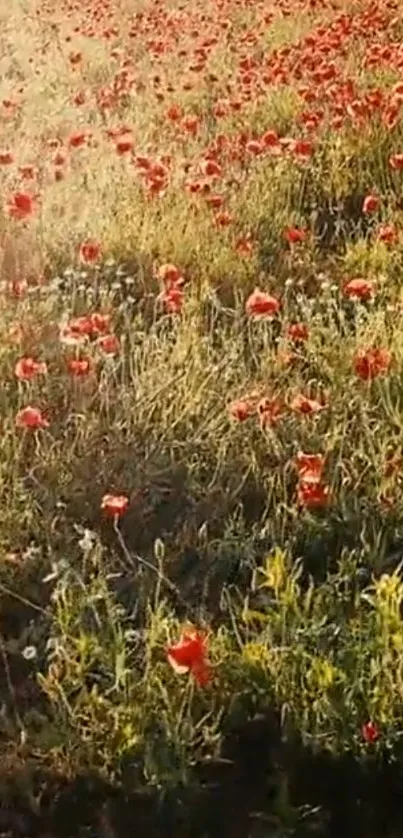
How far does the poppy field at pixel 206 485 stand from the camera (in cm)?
224

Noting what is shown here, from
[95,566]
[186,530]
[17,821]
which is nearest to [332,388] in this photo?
[186,530]

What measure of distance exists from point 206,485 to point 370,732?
905 mm

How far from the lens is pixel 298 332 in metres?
3.27

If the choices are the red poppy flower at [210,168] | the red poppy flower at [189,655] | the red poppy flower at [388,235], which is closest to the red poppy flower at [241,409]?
the red poppy flower at [189,655]

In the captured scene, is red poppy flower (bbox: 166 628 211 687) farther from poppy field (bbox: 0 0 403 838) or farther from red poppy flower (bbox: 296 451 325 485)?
red poppy flower (bbox: 296 451 325 485)

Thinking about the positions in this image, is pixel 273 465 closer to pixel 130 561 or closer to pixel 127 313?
pixel 130 561

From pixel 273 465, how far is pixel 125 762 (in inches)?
36.4

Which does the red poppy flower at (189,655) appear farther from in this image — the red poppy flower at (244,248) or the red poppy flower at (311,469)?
the red poppy flower at (244,248)

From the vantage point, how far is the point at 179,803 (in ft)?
7.22

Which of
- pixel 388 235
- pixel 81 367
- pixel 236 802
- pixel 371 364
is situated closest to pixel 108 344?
pixel 81 367

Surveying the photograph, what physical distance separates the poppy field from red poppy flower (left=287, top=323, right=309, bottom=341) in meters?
0.02

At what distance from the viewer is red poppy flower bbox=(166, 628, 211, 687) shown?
2.14 meters

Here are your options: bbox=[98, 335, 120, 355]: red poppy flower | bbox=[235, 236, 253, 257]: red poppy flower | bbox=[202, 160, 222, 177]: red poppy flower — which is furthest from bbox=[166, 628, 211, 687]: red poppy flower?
bbox=[202, 160, 222, 177]: red poppy flower

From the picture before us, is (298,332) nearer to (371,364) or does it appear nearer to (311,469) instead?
(371,364)
